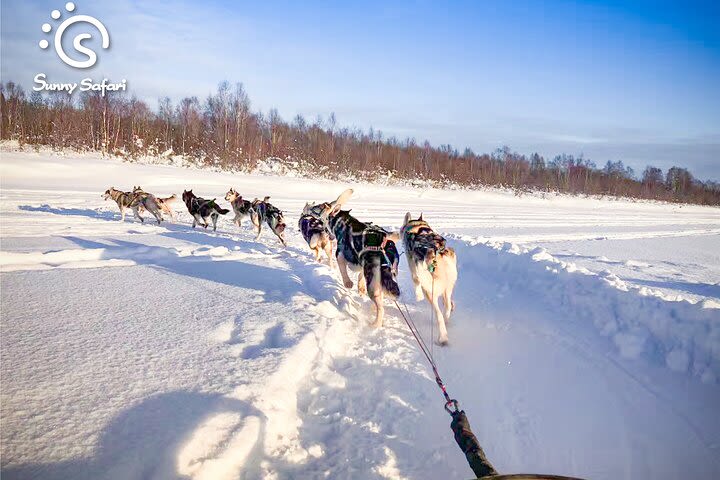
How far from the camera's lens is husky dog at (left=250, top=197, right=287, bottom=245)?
8609 mm

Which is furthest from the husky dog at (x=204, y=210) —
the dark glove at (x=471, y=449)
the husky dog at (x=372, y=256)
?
the dark glove at (x=471, y=449)

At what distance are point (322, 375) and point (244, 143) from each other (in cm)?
4181

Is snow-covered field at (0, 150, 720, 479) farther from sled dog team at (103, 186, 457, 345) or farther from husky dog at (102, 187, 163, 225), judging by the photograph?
husky dog at (102, 187, 163, 225)

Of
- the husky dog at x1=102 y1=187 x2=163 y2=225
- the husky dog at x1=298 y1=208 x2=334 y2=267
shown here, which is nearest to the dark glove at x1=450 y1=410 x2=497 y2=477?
the husky dog at x1=298 y1=208 x2=334 y2=267

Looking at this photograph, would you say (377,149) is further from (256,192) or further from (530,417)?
(530,417)

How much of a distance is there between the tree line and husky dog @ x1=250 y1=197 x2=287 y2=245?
95.2 feet

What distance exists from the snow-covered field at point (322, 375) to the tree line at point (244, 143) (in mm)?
34596

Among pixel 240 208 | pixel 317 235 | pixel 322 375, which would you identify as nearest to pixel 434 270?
pixel 322 375

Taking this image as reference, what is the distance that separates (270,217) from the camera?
8875 mm

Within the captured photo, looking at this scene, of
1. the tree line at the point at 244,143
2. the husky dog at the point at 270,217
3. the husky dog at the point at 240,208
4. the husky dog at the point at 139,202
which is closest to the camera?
the husky dog at the point at 270,217

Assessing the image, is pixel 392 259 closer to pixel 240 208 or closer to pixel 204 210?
pixel 240 208

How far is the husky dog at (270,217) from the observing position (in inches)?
339

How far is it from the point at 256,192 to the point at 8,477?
81.3ft

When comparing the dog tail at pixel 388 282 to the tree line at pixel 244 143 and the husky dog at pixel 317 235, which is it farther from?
the tree line at pixel 244 143
